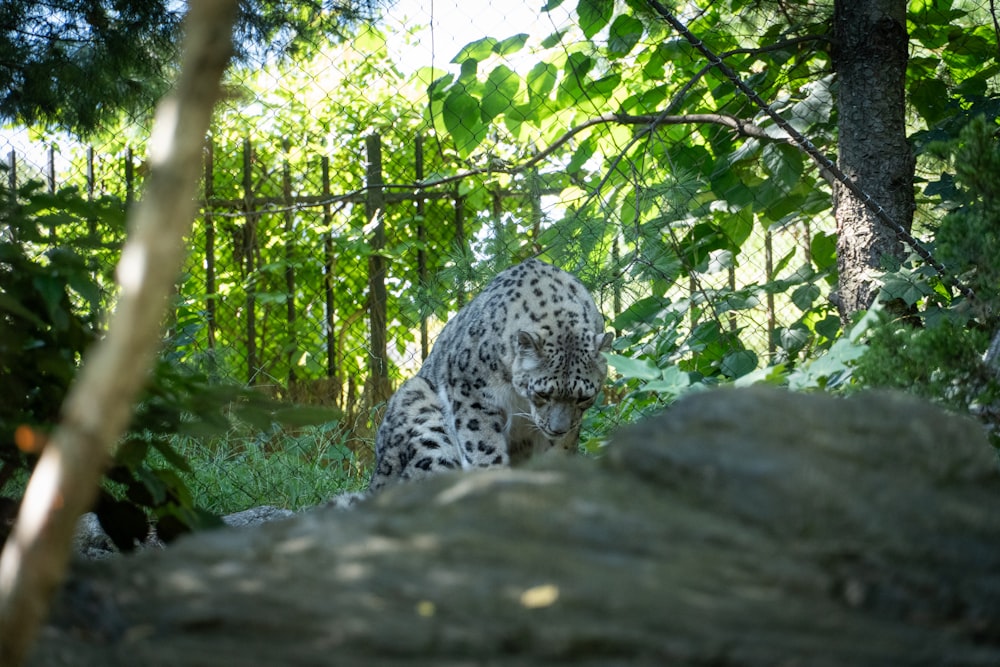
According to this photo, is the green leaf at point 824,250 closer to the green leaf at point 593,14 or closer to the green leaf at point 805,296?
the green leaf at point 805,296

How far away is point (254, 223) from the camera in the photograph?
7.64m

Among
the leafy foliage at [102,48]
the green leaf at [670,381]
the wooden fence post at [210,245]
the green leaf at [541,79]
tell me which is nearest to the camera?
the green leaf at [670,381]

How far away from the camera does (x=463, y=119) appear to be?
5.29 m

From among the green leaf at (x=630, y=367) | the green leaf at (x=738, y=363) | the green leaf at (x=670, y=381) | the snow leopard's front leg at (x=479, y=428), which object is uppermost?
the green leaf at (x=738, y=363)

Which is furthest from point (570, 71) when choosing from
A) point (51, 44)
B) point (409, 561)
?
point (409, 561)

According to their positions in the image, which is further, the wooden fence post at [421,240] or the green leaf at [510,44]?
the wooden fence post at [421,240]

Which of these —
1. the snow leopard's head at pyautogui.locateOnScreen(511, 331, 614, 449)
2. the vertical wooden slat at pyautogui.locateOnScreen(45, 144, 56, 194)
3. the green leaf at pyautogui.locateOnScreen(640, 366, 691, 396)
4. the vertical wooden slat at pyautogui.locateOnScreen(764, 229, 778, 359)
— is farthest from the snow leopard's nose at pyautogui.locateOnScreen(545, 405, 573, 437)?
the vertical wooden slat at pyautogui.locateOnScreen(45, 144, 56, 194)

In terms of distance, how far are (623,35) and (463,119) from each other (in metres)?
0.95

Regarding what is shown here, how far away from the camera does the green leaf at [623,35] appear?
5.08 meters

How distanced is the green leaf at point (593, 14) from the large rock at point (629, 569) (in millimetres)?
3837

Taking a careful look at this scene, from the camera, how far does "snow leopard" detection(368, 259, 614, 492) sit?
14.2 ft

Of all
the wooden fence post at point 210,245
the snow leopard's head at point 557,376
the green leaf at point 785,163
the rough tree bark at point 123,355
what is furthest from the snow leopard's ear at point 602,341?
the rough tree bark at point 123,355

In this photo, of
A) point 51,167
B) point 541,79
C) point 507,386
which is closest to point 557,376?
point 507,386

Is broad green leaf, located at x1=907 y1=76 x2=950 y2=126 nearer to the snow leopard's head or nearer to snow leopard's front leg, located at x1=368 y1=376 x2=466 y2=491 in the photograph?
the snow leopard's head
